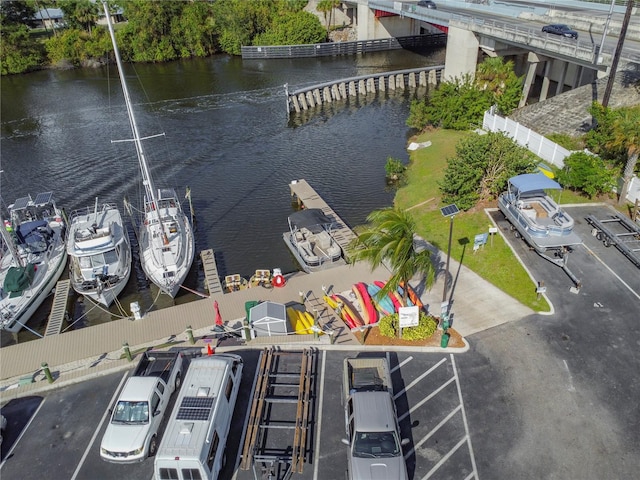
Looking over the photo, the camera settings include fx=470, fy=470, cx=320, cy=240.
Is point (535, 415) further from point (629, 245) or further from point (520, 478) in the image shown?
point (629, 245)

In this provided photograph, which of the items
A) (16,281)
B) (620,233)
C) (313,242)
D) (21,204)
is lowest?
(313,242)

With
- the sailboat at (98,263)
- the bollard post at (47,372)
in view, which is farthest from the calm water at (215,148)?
the bollard post at (47,372)

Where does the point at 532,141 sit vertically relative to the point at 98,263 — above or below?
above

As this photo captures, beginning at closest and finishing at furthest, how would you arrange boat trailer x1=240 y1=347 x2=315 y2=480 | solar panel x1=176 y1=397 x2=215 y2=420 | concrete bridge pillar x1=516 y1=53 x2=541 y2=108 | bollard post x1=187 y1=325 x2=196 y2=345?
solar panel x1=176 y1=397 x2=215 y2=420
boat trailer x1=240 y1=347 x2=315 y2=480
bollard post x1=187 y1=325 x2=196 y2=345
concrete bridge pillar x1=516 y1=53 x2=541 y2=108

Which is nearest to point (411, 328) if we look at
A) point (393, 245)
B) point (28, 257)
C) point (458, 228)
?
point (393, 245)

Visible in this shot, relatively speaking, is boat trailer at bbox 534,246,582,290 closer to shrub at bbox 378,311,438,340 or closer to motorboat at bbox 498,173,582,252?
motorboat at bbox 498,173,582,252

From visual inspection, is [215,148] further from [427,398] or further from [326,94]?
[427,398]

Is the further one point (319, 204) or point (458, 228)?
point (319, 204)

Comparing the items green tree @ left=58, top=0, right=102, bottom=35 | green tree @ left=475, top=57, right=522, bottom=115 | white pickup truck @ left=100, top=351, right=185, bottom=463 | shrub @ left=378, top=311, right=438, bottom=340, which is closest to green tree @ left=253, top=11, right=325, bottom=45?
green tree @ left=58, top=0, right=102, bottom=35
